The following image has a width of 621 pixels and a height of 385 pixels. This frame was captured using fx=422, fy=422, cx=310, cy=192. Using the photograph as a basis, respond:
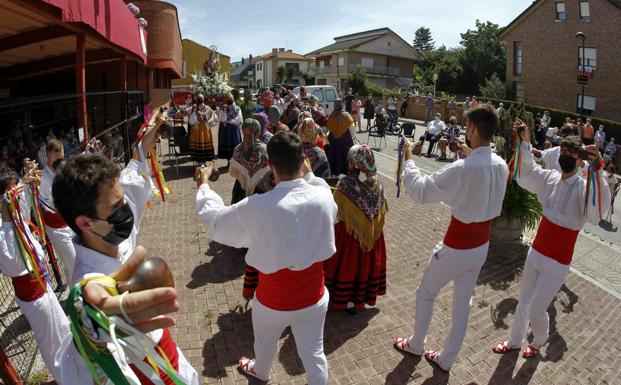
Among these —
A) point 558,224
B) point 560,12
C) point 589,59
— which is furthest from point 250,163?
point 560,12

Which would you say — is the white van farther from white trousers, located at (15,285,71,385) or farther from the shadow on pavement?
white trousers, located at (15,285,71,385)

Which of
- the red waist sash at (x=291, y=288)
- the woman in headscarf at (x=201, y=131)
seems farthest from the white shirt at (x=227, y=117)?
the red waist sash at (x=291, y=288)

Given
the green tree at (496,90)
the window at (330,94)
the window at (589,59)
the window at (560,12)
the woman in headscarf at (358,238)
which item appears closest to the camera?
the woman in headscarf at (358,238)

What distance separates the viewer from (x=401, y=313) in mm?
4750

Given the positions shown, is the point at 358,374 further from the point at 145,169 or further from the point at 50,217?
the point at 50,217

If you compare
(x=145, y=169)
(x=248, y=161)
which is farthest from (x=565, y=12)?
(x=145, y=169)

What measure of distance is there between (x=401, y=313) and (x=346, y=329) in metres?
0.73

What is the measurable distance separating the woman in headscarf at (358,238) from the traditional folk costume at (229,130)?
22.4 ft

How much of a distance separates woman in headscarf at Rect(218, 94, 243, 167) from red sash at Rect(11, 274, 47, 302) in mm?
8019

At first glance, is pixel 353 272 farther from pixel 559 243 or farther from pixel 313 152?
pixel 559 243

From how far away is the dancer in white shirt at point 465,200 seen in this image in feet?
10.7

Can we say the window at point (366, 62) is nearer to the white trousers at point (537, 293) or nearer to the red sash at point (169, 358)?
the white trousers at point (537, 293)

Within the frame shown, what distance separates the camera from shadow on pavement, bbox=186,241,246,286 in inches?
211

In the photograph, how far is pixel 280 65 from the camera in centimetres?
7112
